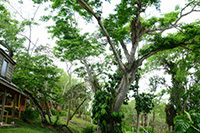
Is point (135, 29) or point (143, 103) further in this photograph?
point (143, 103)

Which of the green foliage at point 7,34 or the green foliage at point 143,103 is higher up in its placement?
the green foliage at point 7,34

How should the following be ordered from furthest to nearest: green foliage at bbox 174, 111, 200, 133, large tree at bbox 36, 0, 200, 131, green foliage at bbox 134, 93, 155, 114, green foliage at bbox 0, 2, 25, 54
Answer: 1. green foliage at bbox 134, 93, 155, 114
2. green foliage at bbox 0, 2, 25, 54
3. large tree at bbox 36, 0, 200, 131
4. green foliage at bbox 174, 111, 200, 133

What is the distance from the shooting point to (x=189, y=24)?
1030cm

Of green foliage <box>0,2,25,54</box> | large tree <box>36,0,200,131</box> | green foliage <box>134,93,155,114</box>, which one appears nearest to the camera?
large tree <box>36,0,200,131</box>

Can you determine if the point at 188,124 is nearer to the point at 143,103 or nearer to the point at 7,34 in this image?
the point at 143,103

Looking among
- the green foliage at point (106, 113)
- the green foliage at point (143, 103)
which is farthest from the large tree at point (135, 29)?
the green foliage at point (143, 103)

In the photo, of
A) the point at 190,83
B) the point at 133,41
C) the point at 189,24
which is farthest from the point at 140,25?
the point at 190,83

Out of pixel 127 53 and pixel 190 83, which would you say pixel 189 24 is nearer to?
pixel 127 53

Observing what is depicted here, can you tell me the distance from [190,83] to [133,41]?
9239 mm

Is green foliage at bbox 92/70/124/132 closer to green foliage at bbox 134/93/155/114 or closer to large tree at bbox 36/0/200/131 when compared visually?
large tree at bbox 36/0/200/131

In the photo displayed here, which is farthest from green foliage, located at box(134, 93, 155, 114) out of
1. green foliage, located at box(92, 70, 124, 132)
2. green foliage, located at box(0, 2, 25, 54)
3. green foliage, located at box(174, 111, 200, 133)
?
green foliage, located at box(0, 2, 25, 54)

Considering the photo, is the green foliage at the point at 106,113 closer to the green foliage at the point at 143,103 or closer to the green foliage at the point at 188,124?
the green foliage at the point at 143,103

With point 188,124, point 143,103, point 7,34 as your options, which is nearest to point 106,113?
point 143,103

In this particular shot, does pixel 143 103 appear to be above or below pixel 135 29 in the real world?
below
